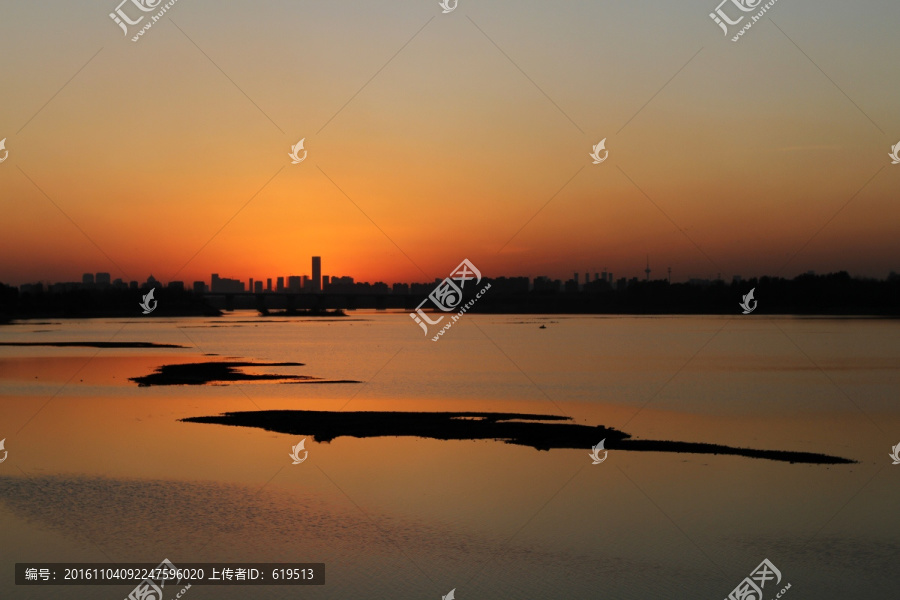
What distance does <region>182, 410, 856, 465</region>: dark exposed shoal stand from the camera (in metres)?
25.5

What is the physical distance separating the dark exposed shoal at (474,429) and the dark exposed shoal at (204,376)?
45.3 ft

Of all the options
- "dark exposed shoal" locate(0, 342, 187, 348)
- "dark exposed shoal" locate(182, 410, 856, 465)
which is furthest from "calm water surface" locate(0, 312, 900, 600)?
"dark exposed shoal" locate(0, 342, 187, 348)

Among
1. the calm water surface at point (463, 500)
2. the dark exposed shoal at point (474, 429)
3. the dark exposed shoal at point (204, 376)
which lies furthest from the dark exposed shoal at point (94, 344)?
the dark exposed shoal at point (474, 429)

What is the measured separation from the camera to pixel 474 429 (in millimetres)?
28703

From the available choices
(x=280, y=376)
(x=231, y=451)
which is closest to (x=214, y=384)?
(x=280, y=376)

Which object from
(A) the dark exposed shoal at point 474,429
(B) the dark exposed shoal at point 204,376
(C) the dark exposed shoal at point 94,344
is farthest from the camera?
(C) the dark exposed shoal at point 94,344

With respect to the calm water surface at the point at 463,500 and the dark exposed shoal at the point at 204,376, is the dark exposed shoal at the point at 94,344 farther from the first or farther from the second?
the calm water surface at the point at 463,500

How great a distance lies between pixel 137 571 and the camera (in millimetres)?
14828

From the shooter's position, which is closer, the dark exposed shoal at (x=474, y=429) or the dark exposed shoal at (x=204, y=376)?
the dark exposed shoal at (x=474, y=429)

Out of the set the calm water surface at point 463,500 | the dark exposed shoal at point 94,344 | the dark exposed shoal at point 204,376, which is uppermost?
the dark exposed shoal at point 94,344

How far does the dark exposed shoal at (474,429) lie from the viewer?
25531 millimetres

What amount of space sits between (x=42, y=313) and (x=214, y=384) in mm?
172548

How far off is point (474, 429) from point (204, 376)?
81.8ft

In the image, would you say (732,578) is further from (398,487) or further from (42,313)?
(42,313)
